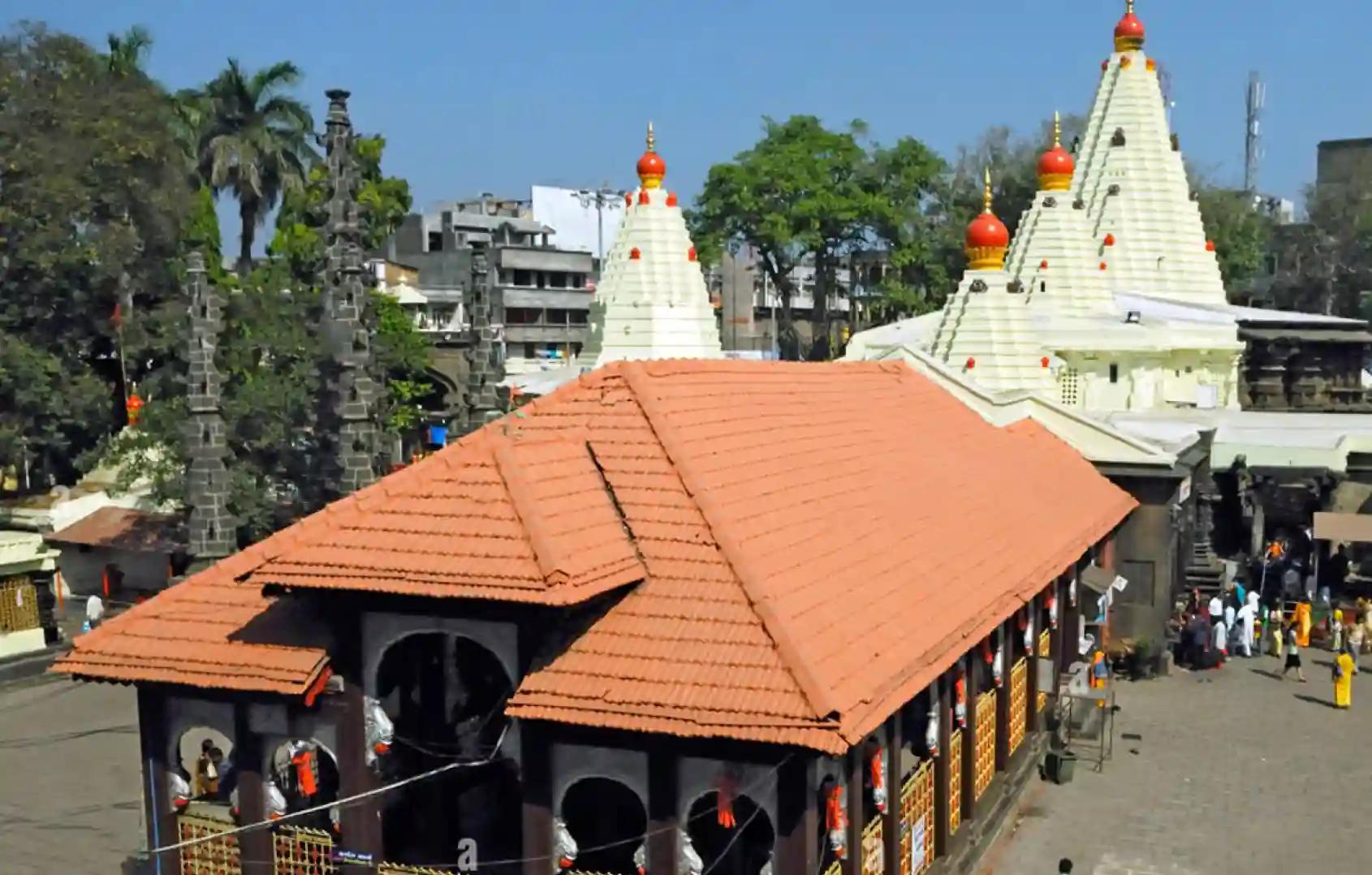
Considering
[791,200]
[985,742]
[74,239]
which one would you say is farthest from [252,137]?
[985,742]

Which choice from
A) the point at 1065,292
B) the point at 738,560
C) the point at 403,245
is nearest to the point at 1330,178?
the point at 1065,292

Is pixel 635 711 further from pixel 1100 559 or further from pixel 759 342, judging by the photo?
pixel 759 342

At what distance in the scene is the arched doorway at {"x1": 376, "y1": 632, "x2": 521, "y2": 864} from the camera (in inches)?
410

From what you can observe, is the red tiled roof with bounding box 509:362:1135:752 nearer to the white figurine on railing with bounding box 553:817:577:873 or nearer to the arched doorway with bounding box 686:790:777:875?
the white figurine on railing with bounding box 553:817:577:873

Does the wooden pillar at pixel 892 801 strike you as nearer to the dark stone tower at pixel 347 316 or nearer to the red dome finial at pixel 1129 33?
the dark stone tower at pixel 347 316

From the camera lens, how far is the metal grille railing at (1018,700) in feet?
46.6

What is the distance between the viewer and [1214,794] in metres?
14.9

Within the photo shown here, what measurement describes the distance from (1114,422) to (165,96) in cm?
2915

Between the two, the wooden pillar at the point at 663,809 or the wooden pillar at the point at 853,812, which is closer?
the wooden pillar at the point at 663,809

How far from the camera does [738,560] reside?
8719 mm

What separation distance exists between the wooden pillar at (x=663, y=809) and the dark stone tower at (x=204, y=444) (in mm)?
14438

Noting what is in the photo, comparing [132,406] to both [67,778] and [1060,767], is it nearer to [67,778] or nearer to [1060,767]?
[67,778]

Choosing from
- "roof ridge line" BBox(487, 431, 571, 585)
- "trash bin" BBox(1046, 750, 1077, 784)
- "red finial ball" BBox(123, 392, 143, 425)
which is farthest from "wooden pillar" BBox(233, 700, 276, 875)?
"red finial ball" BBox(123, 392, 143, 425)

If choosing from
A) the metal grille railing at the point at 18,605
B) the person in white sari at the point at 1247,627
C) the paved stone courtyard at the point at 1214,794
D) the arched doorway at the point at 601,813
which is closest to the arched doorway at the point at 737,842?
the arched doorway at the point at 601,813
